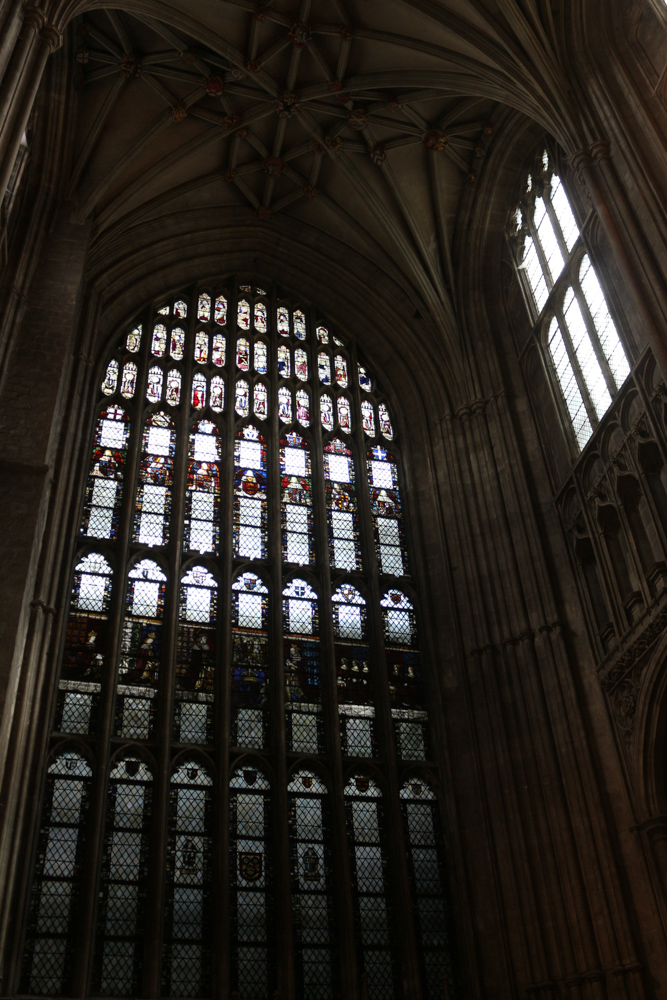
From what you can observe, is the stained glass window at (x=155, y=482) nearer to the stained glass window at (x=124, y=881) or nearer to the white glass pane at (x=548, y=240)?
the stained glass window at (x=124, y=881)

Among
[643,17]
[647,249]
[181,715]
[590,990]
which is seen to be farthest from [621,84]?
[590,990]

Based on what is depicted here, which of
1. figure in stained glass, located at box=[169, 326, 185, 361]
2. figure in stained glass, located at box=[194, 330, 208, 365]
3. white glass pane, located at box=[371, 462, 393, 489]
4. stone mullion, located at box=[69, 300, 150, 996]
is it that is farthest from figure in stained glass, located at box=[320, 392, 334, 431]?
stone mullion, located at box=[69, 300, 150, 996]

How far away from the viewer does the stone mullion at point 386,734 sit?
10.9 metres

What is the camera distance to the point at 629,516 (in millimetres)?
11391

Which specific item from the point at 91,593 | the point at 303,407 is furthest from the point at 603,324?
the point at 91,593

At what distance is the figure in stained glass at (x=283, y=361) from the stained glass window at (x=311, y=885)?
743 centimetres

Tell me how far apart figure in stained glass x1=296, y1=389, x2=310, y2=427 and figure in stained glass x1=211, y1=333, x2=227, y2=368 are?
1481 mm

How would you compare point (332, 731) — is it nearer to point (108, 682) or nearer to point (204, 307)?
point (108, 682)

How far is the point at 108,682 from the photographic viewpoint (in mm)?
11969

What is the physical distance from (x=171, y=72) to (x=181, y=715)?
10017 mm

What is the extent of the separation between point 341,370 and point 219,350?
2244 mm

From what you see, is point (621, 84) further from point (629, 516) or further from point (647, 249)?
point (629, 516)

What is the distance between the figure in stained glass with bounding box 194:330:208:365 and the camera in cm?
1648

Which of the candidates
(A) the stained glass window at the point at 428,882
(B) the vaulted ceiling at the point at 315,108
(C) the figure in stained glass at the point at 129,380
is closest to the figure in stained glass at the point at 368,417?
(B) the vaulted ceiling at the point at 315,108
